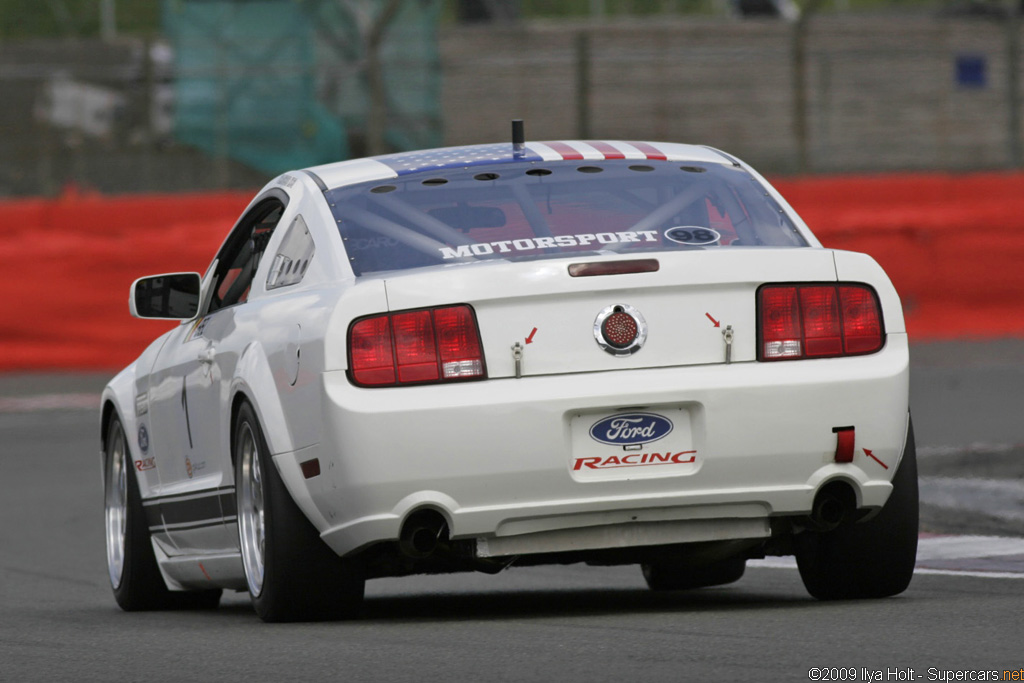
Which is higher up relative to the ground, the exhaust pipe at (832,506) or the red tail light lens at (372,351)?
the red tail light lens at (372,351)

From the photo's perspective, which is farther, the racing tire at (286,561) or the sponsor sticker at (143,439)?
the sponsor sticker at (143,439)

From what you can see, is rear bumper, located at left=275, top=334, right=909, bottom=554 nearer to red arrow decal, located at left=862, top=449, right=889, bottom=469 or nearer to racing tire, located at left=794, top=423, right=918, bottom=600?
red arrow decal, located at left=862, top=449, right=889, bottom=469

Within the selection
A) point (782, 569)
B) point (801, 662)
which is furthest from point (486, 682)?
point (782, 569)

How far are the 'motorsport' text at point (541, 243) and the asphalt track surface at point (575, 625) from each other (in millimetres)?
1129

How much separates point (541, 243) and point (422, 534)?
3.20 ft

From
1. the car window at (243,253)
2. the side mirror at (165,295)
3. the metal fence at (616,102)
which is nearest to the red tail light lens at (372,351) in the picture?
the car window at (243,253)

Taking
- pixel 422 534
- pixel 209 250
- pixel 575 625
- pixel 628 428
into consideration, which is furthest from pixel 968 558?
pixel 209 250

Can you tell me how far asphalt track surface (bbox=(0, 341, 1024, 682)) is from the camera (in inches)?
202

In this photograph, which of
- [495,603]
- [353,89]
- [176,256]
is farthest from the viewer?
[353,89]

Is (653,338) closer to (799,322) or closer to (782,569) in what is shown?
(799,322)

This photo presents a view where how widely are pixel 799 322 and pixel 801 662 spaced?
1.35m

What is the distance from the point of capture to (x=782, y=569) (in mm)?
8484

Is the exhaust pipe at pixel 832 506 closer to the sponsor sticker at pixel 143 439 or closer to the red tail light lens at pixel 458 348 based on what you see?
the red tail light lens at pixel 458 348

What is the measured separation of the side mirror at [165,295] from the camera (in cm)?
758
